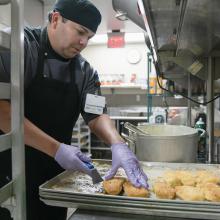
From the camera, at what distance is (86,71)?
5.15 ft

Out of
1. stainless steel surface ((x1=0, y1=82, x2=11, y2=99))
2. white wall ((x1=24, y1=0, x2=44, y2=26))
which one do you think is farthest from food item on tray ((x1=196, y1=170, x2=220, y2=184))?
white wall ((x1=24, y1=0, x2=44, y2=26))

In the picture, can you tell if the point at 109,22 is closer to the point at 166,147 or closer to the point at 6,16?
the point at 6,16

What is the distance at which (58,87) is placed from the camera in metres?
1.46

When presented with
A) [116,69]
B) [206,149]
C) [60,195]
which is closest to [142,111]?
[116,69]

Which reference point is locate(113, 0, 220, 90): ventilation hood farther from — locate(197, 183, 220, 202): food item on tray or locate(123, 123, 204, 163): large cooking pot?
locate(197, 183, 220, 202): food item on tray

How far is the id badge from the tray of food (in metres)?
0.33

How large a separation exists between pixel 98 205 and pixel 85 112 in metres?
0.74

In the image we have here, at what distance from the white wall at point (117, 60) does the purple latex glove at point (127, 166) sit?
5400 mm

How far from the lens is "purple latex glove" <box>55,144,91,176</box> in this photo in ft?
3.70

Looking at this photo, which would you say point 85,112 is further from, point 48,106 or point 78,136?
point 78,136

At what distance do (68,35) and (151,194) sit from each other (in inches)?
31.8

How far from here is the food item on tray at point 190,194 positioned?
940mm

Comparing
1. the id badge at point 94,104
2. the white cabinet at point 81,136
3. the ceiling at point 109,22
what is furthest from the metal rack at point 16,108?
the white cabinet at point 81,136

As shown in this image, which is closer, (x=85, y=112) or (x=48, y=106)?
(x=48, y=106)
